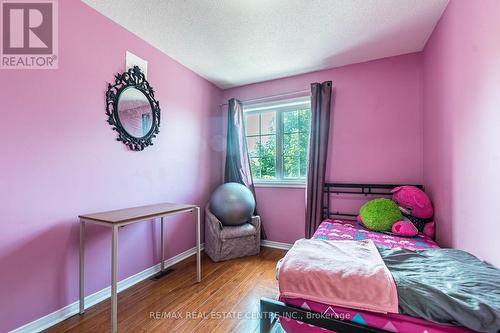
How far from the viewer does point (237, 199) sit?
2666 millimetres

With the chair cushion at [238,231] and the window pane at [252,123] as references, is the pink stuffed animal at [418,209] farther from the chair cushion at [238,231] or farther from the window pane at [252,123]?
the window pane at [252,123]

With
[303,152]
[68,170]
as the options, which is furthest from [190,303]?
[303,152]

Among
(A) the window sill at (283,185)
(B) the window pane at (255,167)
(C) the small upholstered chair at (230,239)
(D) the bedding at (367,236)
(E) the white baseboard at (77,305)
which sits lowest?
(E) the white baseboard at (77,305)

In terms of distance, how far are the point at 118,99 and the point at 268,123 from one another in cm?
192

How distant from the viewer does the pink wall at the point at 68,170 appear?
1391 mm

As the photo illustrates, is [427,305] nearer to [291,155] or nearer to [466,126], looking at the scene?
[466,126]

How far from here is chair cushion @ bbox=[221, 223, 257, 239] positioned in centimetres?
257

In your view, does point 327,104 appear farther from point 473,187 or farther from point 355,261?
point 355,261

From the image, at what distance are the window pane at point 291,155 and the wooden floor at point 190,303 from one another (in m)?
1.23

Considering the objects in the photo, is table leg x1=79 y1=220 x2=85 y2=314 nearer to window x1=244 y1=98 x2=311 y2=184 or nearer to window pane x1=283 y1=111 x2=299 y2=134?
window x1=244 y1=98 x2=311 y2=184

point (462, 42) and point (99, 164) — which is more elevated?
point (462, 42)

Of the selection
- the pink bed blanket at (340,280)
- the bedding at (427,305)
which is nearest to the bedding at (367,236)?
the bedding at (427,305)

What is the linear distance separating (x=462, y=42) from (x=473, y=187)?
99cm

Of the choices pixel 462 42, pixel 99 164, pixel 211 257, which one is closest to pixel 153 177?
pixel 99 164
